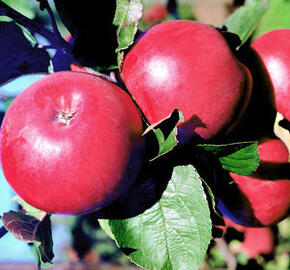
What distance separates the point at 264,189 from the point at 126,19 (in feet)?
1.41

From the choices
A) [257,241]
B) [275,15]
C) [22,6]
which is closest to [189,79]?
[22,6]

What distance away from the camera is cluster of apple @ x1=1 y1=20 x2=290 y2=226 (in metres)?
0.59

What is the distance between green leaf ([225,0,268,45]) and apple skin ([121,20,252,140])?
277mm

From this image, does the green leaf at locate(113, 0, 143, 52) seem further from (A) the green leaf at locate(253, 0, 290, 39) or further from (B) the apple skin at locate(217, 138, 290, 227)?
(A) the green leaf at locate(253, 0, 290, 39)

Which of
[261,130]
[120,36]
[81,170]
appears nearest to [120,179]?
[81,170]

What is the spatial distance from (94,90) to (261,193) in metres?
0.41

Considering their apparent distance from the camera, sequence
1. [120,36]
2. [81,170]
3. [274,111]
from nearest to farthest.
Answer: [81,170], [120,36], [274,111]

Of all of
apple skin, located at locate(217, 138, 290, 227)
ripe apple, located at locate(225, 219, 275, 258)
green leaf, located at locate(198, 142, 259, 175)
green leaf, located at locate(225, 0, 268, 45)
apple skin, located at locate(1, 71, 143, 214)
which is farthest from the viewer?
ripe apple, located at locate(225, 219, 275, 258)

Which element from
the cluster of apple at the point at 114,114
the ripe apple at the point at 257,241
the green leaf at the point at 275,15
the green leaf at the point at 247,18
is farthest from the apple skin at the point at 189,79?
the ripe apple at the point at 257,241

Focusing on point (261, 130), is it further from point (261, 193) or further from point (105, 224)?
point (105, 224)

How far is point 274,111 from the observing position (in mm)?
797

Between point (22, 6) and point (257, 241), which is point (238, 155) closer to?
point (22, 6)

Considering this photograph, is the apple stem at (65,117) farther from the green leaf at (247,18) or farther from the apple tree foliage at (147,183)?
the green leaf at (247,18)

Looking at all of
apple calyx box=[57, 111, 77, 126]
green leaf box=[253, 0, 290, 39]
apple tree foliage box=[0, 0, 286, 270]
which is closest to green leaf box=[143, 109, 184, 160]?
apple tree foliage box=[0, 0, 286, 270]
